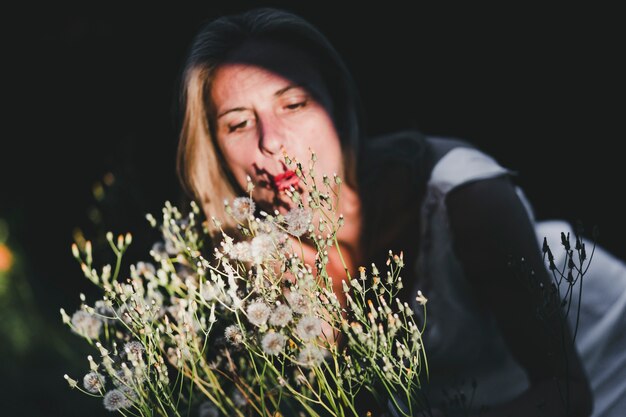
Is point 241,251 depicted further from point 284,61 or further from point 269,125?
point 284,61

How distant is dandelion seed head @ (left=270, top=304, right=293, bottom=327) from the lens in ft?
3.57

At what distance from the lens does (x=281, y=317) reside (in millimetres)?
1095

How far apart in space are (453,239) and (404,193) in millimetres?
346

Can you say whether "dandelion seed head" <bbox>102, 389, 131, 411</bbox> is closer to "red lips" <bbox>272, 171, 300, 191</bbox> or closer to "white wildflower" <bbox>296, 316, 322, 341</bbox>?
"white wildflower" <bbox>296, 316, 322, 341</bbox>

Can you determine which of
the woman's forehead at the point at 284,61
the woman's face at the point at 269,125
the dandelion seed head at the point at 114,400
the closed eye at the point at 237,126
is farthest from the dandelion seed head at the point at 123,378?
the woman's forehead at the point at 284,61

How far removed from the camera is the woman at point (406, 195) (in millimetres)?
1815

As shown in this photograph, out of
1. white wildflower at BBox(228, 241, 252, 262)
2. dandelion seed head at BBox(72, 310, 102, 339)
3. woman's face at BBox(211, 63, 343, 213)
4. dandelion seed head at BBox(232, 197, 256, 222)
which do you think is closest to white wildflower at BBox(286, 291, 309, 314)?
white wildflower at BBox(228, 241, 252, 262)

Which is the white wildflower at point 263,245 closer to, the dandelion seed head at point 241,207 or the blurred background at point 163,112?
the dandelion seed head at point 241,207

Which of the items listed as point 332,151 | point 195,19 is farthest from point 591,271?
point 195,19

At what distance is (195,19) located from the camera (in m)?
3.72

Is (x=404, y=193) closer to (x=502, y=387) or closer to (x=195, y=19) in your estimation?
(x=502, y=387)

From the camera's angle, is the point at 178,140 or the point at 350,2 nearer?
the point at 178,140

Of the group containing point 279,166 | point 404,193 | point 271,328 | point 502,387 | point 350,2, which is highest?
point 350,2

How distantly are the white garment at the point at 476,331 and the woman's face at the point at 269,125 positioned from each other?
53cm
